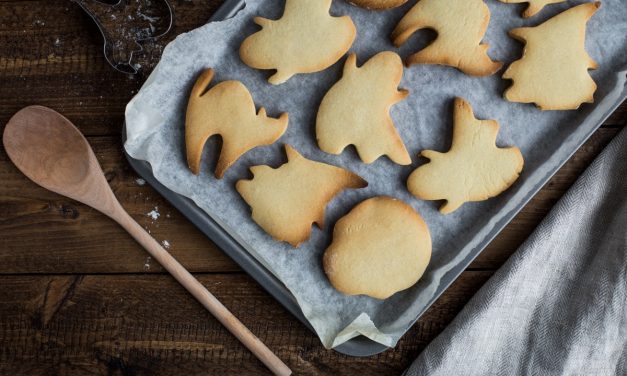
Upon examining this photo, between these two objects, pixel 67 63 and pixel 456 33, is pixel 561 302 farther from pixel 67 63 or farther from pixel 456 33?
pixel 67 63

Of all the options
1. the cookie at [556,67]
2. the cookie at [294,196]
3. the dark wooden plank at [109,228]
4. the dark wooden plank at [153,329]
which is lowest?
the dark wooden plank at [153,329]

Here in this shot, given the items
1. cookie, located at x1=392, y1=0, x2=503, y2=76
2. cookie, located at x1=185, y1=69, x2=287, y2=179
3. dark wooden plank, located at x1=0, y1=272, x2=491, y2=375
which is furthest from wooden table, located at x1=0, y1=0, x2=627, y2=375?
cookie, located at x1=392, y1=0, x2=503, y2=76

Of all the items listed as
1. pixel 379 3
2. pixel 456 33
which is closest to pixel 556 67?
pixel 456 33

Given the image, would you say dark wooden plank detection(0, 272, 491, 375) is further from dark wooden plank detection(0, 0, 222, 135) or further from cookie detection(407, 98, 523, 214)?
dark wooden plank detection(0, 0, 222, 135)

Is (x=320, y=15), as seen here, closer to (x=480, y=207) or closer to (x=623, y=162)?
(x=480, y=207)

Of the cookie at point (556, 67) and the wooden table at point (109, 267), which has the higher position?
the cookie at point (556, 67)

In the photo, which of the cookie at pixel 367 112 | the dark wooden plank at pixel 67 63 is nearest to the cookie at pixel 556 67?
the cookie at pixel 367 112

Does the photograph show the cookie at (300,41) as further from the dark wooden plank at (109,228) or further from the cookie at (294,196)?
the dark wooden plank at (109,228)
